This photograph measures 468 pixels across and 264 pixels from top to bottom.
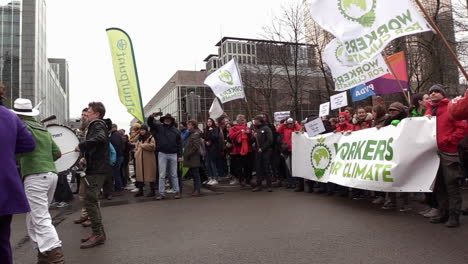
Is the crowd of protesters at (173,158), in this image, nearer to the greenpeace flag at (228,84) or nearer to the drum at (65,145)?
the drum at (65,145)

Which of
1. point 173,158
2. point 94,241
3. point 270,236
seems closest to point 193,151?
point 173,158

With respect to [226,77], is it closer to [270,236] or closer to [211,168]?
[211,168]

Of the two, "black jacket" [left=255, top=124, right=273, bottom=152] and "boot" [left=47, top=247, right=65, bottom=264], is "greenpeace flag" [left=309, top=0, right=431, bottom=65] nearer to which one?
"black jacket" [left=255, top=124, right=273, bottom=152]

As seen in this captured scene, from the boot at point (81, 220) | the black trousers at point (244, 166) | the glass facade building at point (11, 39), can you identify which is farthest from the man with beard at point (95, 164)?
the glass facade building at point (11, 39)

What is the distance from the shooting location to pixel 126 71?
352 inches

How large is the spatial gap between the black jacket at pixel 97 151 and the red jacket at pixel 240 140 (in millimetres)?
4954

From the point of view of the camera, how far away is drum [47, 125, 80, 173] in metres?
5.45

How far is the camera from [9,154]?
279cm

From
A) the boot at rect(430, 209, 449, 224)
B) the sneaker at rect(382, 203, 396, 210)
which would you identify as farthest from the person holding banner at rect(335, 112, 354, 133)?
the boot at rect(430, 209, 449, 224)

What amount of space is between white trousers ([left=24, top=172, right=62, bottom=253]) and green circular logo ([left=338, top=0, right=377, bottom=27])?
5201 mm

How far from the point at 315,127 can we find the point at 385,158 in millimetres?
2552

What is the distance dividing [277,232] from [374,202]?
106 inches

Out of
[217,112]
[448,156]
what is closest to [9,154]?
[448,156]

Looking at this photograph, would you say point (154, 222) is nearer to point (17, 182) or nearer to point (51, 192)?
point (51, 192)
